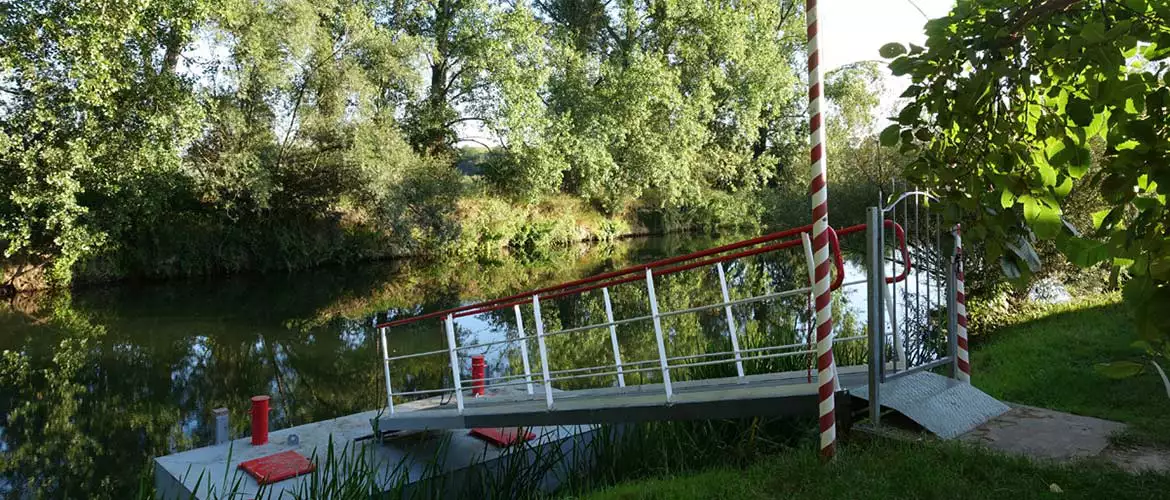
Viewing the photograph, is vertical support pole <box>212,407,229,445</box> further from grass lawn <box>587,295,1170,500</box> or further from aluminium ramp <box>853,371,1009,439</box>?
aluminium ramp <box>853,371,1009,439</box>

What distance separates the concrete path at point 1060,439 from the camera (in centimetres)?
382

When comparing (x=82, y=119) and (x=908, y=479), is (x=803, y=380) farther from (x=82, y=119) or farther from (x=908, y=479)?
(x=82, y=119)

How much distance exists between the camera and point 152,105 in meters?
17.6

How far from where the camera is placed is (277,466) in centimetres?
570

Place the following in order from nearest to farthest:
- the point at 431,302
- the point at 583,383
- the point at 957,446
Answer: the point at 957,446
the point at 583,383
the point at 431,302

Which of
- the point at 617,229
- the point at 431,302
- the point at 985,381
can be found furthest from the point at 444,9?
the point at 985,381

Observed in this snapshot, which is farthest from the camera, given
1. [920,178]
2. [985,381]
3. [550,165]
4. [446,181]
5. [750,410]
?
[550,165]

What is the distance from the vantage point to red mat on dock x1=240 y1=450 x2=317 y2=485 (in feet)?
18.0

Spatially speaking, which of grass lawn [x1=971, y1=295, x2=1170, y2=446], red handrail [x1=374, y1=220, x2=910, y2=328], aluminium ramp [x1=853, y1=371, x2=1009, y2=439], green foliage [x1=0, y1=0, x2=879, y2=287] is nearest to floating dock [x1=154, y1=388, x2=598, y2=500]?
red handrail [x1=374, y1=220, x2=910, y2=328]

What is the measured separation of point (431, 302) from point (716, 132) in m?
22.3

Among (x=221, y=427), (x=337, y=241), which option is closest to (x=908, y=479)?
(x=221, y=427)

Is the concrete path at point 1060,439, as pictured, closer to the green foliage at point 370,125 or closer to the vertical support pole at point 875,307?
the vertical support pole at point 875,307

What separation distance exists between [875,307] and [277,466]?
4644mm

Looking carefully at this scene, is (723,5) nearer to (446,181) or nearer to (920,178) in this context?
(446,181)
